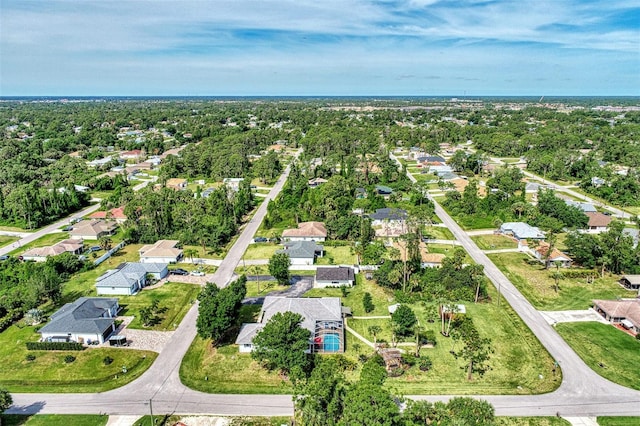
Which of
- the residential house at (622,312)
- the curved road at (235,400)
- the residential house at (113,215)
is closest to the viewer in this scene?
the curved road at (235,400)

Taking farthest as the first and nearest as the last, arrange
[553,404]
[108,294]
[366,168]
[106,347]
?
[366,168] < [108,294] < [106,347] < [553,404]

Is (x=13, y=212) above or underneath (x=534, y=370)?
above

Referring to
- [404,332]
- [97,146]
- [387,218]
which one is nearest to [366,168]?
[387,218]

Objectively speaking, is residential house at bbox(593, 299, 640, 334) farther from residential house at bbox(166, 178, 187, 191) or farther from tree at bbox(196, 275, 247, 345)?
residential house at bbox(166, 178, 187, 191)

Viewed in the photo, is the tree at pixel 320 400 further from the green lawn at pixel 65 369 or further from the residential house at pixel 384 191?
the residential house at pixel 384 191

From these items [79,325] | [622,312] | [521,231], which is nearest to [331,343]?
[79,325]

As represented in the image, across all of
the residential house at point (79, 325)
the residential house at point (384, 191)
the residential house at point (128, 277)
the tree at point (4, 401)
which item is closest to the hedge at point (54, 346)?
the residential house at point (79, 325)

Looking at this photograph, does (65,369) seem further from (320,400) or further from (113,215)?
(113,215)

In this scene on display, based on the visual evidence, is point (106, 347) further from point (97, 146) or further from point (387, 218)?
point (97, 146)
